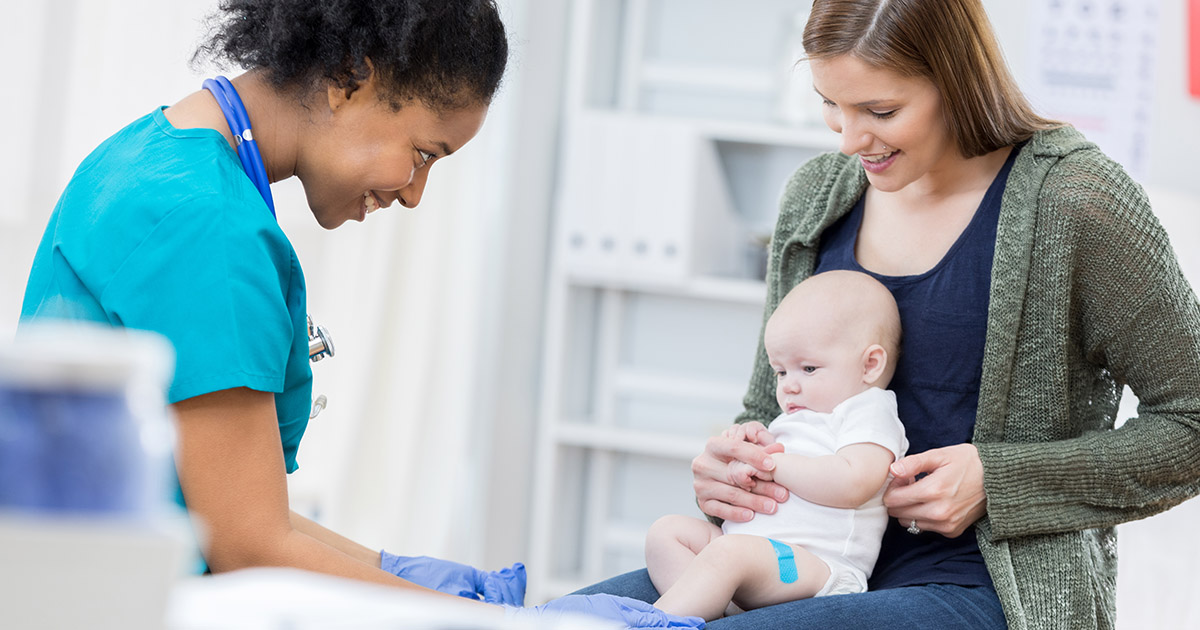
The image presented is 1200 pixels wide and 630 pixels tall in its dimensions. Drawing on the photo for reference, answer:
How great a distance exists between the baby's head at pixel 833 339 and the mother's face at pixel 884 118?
15 centimetres

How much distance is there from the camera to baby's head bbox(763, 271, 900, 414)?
1324mm

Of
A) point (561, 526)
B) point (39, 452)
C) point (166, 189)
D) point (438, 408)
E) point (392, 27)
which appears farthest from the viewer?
point (561, 526)

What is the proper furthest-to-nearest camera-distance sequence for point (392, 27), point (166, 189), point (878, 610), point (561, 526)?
point (561, 526) < point (878, 610) < point (392, 27) < point (166, 189)

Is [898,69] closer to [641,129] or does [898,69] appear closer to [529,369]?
[641,129]

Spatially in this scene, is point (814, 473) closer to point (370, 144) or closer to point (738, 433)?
point (738, 433)

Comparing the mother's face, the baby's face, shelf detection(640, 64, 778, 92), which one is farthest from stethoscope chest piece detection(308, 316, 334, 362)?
shelf detection(640, 64, 778, 92)

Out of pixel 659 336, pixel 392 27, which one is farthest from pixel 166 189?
pixel 659 336

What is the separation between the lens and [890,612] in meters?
1.14

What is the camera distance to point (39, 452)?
0.43 meters

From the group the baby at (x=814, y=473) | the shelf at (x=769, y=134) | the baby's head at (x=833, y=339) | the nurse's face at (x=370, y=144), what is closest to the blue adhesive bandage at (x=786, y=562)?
the baby at (x=814, y=473)

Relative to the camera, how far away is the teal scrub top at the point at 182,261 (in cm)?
86

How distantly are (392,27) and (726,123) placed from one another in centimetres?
185

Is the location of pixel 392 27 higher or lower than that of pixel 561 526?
higher

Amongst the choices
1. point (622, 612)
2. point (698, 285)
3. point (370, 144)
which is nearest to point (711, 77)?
point (698, 285)
